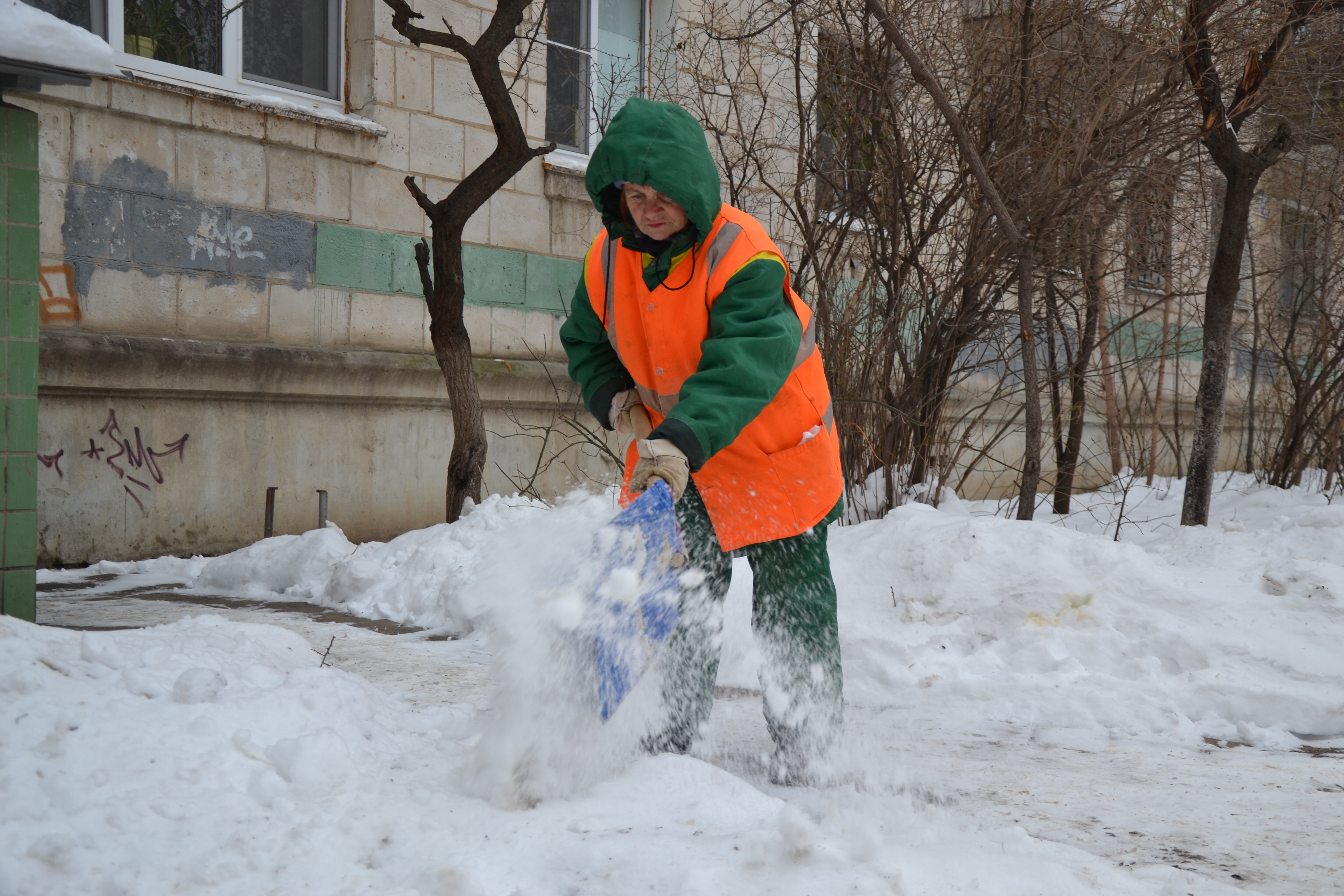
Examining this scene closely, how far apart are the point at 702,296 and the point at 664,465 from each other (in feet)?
1.50

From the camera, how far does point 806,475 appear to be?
8.45 ft

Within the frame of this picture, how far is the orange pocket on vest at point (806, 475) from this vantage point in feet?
8.39

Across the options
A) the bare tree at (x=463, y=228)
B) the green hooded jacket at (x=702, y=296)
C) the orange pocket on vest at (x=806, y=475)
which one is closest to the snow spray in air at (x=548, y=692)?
the green hooded jacket at (x=702, y=296)

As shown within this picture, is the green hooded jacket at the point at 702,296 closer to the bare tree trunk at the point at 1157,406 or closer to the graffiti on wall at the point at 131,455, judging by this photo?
the graffiti on wall at the point at 131,455

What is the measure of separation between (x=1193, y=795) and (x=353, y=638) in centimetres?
290

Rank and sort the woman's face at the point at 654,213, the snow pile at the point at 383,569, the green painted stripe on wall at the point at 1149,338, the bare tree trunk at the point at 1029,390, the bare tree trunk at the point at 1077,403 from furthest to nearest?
the green painted stripe on wall at the point at 1149,338
the bare tree trunk at the point at 1077,403
the bare tree trunk at the point at 1029,390
the snow pile at the point at 383,569
the woman's face at the point at 654,213

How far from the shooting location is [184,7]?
592 centimetres

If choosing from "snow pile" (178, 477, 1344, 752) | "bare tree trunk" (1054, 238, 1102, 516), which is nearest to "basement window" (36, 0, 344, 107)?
"snow pile" (178, 477, 1344, 752)

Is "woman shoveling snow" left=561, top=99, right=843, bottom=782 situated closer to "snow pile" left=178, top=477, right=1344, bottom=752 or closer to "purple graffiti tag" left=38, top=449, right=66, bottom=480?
"snow pile" left=178, top=477, right=1344, bottom=752

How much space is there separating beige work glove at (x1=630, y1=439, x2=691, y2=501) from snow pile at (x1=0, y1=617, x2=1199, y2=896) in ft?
2.04

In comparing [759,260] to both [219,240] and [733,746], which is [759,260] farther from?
[219,240]

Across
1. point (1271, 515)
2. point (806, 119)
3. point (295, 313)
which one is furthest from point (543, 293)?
point (1271, 515)

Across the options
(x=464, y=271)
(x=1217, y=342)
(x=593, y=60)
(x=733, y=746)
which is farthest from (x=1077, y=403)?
(x=733, y=746)

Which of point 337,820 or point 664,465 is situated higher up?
point 664,465
